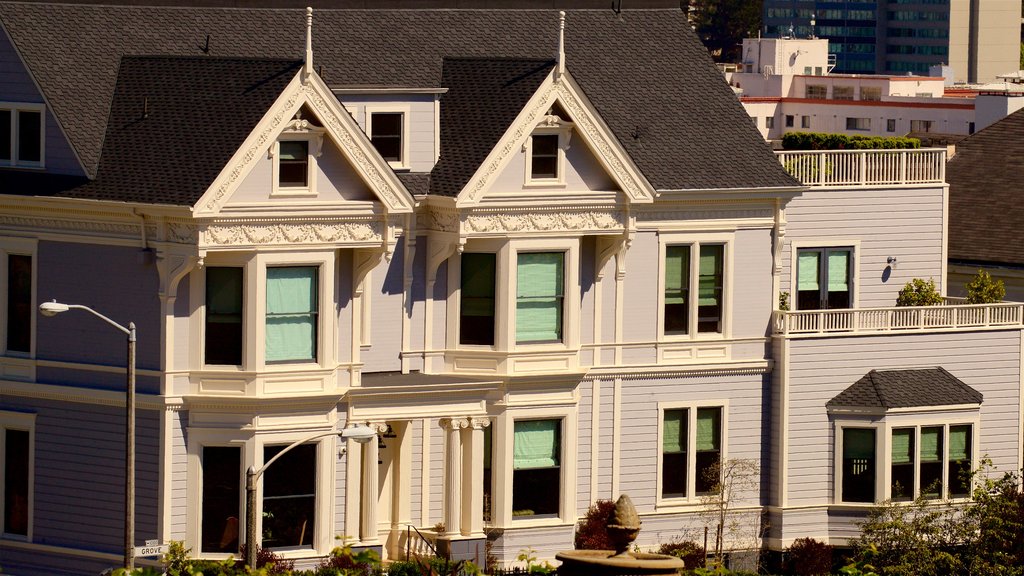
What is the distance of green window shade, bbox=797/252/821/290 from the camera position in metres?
62.6

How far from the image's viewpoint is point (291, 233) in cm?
5312

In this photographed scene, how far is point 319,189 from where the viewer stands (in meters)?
53.5

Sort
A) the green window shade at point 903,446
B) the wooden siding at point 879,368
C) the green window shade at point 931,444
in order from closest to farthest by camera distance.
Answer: the wooden siding at point 879,368 → the green window shade at point 903,446 → the green window shade at point 931,444

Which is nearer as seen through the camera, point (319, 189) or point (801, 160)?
point (319, 189)

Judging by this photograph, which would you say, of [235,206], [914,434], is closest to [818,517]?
[914,434]

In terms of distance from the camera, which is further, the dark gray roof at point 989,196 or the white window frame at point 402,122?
the dark gray roof at point 989,196

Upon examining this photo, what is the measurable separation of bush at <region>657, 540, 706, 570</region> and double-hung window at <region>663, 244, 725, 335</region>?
15.3ft

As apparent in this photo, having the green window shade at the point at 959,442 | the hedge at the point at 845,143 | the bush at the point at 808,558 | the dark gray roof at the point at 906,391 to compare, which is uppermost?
the hedge at the point at 845,143

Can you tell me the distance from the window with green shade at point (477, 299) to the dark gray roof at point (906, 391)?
356 inches

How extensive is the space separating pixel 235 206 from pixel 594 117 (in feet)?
27.1

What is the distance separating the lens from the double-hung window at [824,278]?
206 ft

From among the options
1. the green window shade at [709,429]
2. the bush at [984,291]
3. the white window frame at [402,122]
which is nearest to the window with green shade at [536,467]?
the green window shade at [709,429]

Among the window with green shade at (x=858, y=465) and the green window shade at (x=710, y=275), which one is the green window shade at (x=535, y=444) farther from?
the window with green shade at (x=858, y=465)

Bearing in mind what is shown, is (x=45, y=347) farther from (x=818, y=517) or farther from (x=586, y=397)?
(x=818, y=517)
